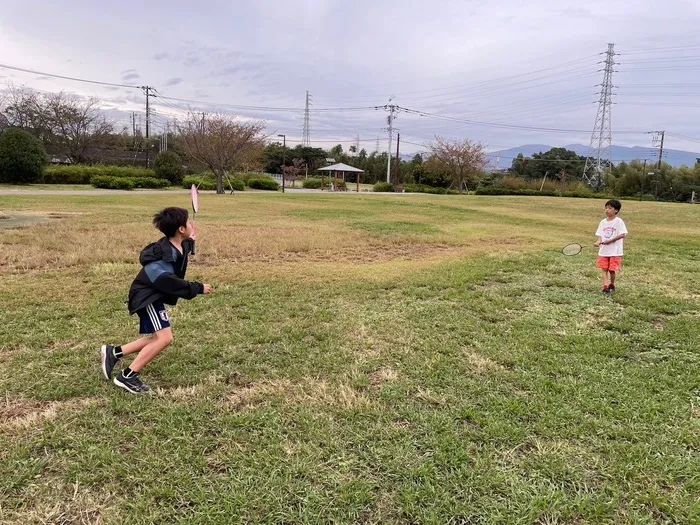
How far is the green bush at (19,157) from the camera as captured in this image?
27.1 m

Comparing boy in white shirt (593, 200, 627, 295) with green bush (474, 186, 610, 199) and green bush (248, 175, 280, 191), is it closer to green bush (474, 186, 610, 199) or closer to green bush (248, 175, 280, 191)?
green bush (248, 175, 280, 191)

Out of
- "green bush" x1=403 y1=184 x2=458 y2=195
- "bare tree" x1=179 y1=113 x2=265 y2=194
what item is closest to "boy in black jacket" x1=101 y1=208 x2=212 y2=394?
"bare tree" x1=179 y1=113 x2=265 y2=194

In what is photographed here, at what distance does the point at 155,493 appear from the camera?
2143mm

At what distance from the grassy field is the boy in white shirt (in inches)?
13.0

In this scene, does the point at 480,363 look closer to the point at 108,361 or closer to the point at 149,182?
the point at 108,361

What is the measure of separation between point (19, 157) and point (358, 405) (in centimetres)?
3150

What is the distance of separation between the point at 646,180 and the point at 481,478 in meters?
57.5

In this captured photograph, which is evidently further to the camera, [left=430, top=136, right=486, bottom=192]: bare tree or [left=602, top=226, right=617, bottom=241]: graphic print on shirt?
[left=430, top=136, right=486, bottom=192]: bare tree

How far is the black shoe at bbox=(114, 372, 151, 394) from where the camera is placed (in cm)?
309

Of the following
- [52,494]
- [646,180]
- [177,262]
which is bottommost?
[52,494]

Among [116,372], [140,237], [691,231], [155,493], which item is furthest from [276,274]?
[691,231]

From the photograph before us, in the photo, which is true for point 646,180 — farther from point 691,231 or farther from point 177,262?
point 177,262

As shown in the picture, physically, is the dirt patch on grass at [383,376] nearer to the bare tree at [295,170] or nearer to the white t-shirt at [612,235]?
the white t-shirt at [612,235]

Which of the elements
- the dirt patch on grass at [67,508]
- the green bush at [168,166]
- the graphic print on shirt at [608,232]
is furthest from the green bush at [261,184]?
the dirt patch on grass at [67,508]
